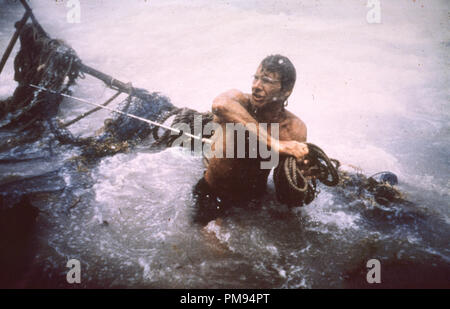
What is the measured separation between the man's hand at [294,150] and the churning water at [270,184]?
1.98 meters

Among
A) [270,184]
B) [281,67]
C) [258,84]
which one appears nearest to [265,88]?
[258,84]

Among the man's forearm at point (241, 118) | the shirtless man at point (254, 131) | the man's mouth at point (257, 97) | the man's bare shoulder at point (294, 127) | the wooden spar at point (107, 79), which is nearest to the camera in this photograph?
the man's forearm at point (241, 118)

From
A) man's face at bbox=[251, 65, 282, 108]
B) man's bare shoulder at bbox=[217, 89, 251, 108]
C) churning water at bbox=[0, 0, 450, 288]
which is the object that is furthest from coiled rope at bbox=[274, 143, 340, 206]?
churning water at bbox=[0, 0, 450, 288]

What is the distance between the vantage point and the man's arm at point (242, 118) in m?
2.69

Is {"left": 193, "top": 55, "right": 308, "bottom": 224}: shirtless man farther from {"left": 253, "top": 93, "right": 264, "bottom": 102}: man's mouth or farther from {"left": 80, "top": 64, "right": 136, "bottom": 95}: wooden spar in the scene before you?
{"left": 80, "top": 64, "right": 136, "bottom": 95}: wooden spar

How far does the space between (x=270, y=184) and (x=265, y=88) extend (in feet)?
11.0

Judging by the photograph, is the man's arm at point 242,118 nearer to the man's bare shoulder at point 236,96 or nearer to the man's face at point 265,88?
the man's bare shoulder at point 236,96

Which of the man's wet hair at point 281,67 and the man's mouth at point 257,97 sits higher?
the man's wet hair at point 281,67

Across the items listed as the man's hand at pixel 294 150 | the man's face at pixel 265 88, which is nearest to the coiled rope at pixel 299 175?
the man's hand at pixel 294 150

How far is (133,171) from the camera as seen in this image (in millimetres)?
5848

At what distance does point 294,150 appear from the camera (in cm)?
282

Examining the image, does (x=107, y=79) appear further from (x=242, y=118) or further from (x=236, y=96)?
(x=242, y=118)

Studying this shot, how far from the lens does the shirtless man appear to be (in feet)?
9.07
